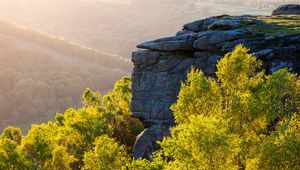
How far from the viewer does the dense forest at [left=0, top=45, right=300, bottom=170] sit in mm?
36191

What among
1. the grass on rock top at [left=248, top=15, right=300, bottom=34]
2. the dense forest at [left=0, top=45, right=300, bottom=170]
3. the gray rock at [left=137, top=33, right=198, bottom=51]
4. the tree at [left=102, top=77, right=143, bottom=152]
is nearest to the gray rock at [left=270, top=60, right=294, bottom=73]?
the dense forest at [left=0, top=45, right=300, bottom=170]

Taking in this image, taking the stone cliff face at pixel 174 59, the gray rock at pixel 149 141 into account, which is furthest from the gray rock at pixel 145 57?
the gray rock at pixel 149 141

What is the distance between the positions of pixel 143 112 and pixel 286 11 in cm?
6315

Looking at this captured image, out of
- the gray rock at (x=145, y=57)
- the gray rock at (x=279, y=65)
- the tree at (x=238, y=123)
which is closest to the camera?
the tree at (x=238, y=123)

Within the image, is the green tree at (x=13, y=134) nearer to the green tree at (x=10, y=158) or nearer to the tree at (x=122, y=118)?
the tree at (x=122, y=118)

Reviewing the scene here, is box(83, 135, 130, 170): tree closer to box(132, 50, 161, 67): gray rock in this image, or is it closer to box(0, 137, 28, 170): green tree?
box(0, 137, 28, 170): green tree

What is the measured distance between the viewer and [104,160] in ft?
153

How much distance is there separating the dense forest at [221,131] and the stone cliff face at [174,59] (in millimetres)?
10360

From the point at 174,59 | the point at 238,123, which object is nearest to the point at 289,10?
the point at 174,59

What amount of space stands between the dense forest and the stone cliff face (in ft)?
34.0

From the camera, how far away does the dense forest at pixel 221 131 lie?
119 feet

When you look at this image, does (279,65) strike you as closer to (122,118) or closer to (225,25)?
(225,25)

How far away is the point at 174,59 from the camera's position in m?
74.4

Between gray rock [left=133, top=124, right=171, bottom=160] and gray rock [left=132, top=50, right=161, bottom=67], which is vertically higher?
gray rock [left=132, top=50, right=161, bottom=67]
